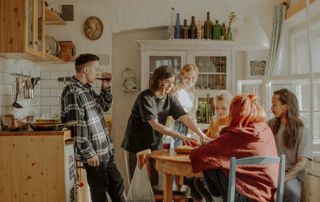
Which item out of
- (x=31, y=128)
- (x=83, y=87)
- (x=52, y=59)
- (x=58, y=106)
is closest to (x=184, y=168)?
(x=83, y=87)

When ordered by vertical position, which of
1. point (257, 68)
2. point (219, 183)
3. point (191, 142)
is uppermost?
point (257, 68)

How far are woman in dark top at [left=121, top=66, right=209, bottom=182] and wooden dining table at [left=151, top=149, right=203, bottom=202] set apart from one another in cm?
36

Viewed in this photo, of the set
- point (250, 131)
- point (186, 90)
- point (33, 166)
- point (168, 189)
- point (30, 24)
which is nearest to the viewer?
point (250, 131)

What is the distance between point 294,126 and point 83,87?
1640mm

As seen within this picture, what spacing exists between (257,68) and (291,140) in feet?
7.67

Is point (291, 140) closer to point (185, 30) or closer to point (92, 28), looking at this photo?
point (185, 30)

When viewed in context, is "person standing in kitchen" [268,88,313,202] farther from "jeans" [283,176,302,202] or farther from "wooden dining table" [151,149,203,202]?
"wooden dining table" [151,149,203,202]

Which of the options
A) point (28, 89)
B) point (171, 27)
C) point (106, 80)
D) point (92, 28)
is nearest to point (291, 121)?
point (106, 80)

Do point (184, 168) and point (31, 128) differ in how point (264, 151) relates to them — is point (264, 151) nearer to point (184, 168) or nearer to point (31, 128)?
point (184, 168)

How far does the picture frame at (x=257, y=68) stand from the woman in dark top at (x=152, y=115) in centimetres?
215

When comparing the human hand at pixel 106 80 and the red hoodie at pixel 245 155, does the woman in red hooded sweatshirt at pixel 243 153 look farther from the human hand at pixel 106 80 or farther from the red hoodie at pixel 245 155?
the human hand at pixel 106 80

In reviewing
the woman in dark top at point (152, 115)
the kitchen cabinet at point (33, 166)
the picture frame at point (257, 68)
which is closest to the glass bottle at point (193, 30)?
the picture frame at point (257, 68)

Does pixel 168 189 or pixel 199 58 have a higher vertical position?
pixel 199 58

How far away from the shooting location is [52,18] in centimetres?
490
